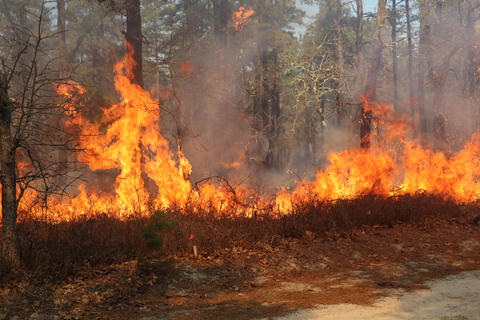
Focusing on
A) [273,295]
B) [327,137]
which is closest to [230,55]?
[327,137]

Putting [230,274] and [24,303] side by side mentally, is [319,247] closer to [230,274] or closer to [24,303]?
[230,274]

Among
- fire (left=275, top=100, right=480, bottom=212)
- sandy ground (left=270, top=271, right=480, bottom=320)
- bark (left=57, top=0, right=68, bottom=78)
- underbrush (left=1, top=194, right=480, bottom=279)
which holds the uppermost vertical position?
bark (left=57, top=0, right=68, bottom=78)

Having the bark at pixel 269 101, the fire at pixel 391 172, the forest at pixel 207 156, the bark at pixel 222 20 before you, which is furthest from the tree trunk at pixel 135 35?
the bark at pixel 269 101

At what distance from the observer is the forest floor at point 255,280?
549cm

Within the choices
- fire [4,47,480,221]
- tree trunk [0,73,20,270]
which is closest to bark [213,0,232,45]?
fire [4,47,480,221]

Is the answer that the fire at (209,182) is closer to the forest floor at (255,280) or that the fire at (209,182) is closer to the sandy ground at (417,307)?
the forest floor at (255,280)

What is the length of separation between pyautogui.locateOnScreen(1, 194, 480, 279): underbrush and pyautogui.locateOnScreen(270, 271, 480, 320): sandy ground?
2892 mm

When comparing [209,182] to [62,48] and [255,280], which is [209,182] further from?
[62,48]

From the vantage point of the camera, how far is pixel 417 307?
531 centimetres

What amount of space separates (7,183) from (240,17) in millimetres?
19687

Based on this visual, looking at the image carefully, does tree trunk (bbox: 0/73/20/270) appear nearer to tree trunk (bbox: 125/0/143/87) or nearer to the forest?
the forest

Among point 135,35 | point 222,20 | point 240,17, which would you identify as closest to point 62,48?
point 222,20

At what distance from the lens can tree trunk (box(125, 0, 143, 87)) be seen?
1351cm

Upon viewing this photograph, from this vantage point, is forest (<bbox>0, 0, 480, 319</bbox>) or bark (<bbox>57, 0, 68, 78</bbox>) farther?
bark (<bbox>57, 0, 68, 78</bbox>)
